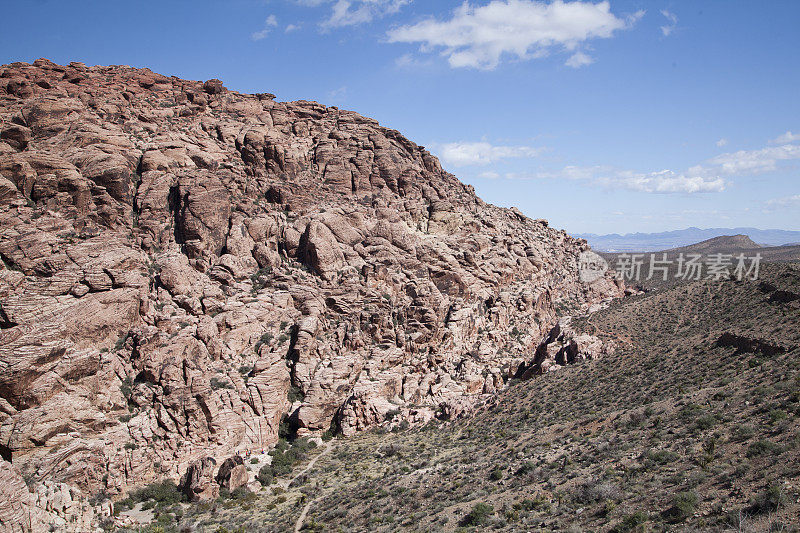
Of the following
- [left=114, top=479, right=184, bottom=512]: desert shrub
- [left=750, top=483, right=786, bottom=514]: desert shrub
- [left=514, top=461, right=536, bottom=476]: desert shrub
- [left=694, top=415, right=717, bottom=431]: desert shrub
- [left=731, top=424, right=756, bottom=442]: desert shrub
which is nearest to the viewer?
[left=750, top=483, right=786, bottom=514]: desert shrub

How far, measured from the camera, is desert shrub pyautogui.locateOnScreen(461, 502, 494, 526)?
61.1ft

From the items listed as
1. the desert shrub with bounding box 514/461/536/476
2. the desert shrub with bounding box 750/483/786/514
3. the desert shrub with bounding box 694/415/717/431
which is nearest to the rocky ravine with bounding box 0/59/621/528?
the desert shrub with bounding box 514/461/536/476

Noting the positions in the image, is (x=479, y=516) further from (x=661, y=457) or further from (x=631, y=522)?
(x=661, y=457)

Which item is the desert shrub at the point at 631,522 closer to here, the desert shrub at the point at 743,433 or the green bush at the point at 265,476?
the desert shrub at the point at 743,433

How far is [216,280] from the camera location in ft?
132

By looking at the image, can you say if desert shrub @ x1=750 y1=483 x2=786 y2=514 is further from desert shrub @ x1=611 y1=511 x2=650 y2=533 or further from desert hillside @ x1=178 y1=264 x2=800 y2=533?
desert shrub @ x1=611 y1=511 x2=650 y2=533

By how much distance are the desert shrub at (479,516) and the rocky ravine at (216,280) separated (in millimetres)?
19095

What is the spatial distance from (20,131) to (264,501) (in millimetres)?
37009

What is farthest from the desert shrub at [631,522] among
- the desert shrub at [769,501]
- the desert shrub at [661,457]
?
the desert shrub at [661,457]

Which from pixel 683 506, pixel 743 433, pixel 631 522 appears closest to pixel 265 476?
pixel 631 522

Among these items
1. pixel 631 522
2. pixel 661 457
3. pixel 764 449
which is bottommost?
pixel 631 522

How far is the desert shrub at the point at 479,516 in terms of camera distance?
18.6 m

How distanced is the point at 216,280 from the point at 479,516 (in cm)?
3031

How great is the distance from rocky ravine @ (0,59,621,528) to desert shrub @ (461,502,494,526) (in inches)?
752
